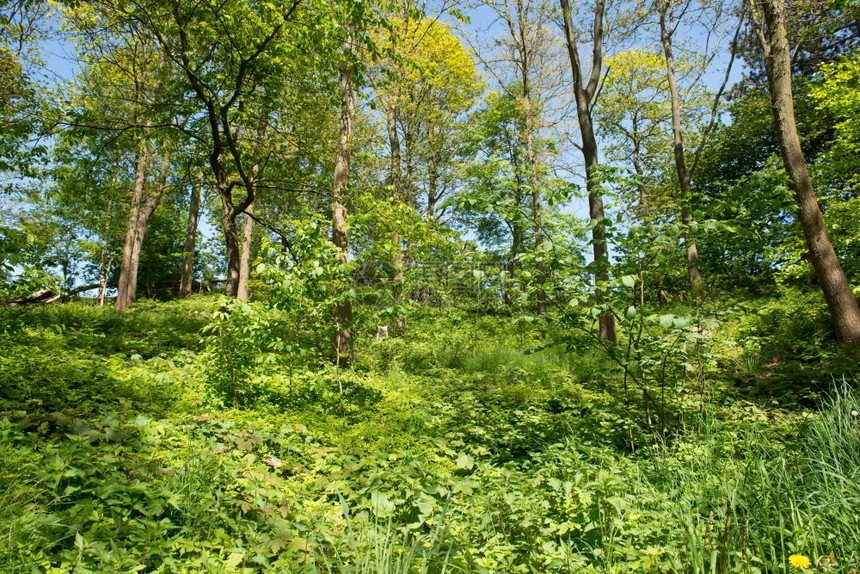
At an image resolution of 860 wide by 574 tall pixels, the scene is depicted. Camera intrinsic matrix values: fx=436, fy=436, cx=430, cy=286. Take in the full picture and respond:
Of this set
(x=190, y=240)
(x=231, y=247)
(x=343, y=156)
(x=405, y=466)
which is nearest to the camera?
(x=405, y=466)

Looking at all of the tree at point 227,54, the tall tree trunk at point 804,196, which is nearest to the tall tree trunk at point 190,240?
the tree at point 227,54

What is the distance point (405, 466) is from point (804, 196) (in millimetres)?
6835

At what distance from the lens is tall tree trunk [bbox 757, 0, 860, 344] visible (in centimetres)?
602

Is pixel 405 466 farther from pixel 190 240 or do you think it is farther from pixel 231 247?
pixel 190 240

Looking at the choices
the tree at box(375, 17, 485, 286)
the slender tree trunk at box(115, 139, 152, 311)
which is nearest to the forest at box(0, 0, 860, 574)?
the slender tree trunk at box(115, 139, 152, 311)

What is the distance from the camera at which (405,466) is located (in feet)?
10.3

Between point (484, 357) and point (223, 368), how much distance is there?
14.6ft

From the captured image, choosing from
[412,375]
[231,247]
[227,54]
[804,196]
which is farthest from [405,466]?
[804,196]

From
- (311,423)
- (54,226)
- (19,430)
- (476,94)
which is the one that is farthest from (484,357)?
(54,226)

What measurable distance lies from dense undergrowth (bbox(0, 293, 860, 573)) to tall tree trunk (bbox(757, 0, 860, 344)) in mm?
502

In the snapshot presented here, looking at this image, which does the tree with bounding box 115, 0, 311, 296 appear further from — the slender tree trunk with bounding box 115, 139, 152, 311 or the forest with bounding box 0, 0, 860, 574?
the slender tree trunk with bounding box 115, 139, 152, 311

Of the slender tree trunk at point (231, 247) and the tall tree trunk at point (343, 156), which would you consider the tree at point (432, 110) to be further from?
the slender tree trunk at point (231, 247)

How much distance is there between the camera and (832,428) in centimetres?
290

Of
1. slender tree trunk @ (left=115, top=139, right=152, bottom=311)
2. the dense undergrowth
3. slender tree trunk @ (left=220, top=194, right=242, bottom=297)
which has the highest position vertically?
slender tree trunk @ (left=115, top=139, right=152, bottom=311)
